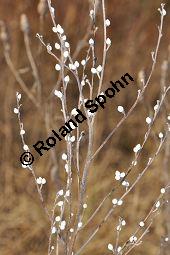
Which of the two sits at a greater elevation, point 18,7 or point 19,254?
point 18,7

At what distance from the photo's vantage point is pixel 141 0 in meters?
2.96

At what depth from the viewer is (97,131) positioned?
2424 millimetres

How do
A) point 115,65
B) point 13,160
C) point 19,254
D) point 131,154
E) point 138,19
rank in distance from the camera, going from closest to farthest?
point 19,254
point 13,160
point 131,154
point 115,65
point 138,19

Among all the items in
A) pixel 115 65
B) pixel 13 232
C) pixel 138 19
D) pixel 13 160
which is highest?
pixel 138 19

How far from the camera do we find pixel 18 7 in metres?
2.75

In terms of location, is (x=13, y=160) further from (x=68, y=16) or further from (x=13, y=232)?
(x=68, y=16)

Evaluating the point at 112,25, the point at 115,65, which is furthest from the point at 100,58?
the point at 112,25

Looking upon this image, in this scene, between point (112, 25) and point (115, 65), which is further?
point (112, 25)

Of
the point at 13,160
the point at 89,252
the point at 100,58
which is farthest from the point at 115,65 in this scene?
the point at 89,252

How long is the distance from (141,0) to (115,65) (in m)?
0.44

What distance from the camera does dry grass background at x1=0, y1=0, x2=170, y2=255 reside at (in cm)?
205

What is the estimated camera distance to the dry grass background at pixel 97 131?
2047mm

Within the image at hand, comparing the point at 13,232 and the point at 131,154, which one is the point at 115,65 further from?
the point at 13,232

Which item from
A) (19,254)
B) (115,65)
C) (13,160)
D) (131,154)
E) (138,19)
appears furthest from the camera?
(138,19)
